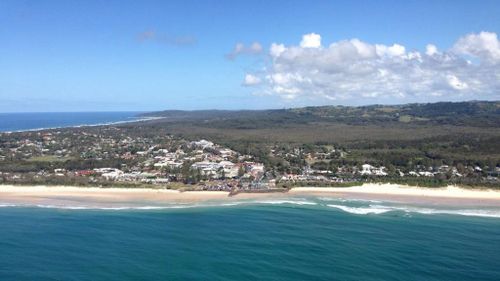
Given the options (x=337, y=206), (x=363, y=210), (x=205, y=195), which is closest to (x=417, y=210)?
(x=363, y=210)

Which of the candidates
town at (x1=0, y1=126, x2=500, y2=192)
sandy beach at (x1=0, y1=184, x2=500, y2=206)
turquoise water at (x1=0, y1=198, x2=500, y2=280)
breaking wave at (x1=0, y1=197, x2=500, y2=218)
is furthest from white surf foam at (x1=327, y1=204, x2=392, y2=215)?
town at (x1=0, y1=126, x2=500, y2=192)

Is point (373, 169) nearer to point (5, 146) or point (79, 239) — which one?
point (79, 239)

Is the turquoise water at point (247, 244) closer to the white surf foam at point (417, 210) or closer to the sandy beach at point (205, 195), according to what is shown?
the white surf foam at point (417, 210)

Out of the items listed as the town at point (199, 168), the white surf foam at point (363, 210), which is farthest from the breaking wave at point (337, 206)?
the town at point (199, 168)

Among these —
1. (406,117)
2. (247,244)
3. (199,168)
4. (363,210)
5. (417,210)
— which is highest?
(406,117)

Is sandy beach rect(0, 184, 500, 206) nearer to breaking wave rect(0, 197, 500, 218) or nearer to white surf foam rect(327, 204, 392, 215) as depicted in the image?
breaking wave rect(0, 197, 500, 218)

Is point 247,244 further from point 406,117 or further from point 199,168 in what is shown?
point 406,117
